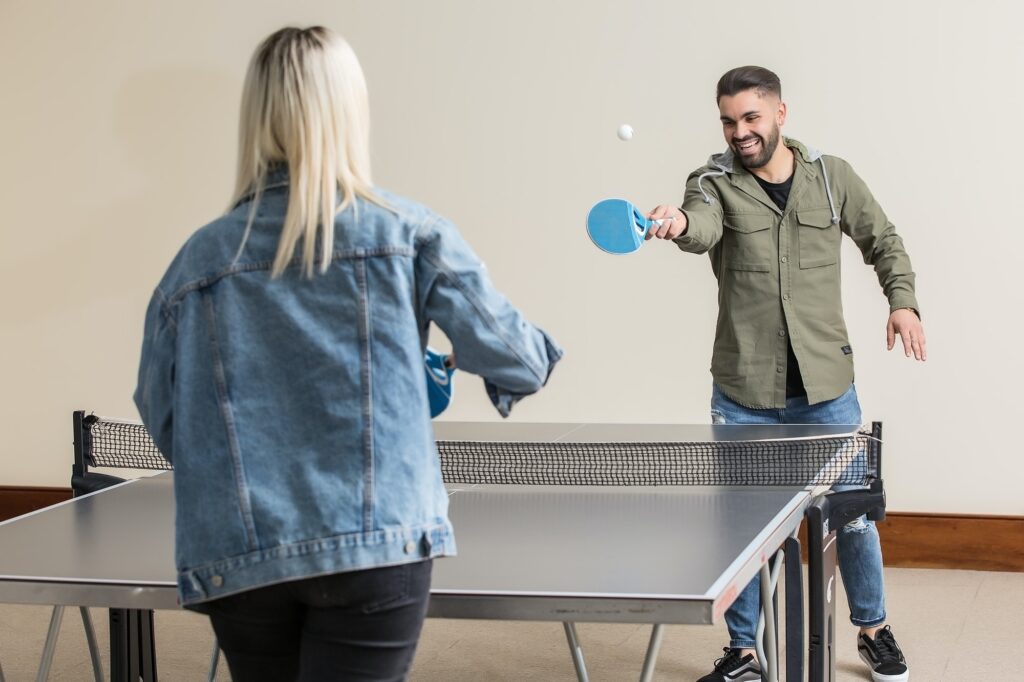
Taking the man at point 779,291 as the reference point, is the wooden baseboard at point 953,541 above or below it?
below

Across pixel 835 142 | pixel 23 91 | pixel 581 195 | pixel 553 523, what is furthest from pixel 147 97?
pixel 553 523

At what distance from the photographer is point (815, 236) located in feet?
11.9

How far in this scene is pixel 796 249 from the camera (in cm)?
360

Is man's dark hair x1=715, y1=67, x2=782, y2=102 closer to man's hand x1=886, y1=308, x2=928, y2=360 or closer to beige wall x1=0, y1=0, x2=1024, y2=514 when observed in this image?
man's hand x1=886, y1=308, x2=928, y2=360

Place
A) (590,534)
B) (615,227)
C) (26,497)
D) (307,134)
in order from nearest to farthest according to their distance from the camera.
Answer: (307,134)
(590,534)
(615,227)
(26,497)

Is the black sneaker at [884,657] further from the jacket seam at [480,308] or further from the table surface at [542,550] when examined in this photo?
the jacket seam at [480,308]

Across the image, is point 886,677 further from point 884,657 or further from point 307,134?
point 307,134

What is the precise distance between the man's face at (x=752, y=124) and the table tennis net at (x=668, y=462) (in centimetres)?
94

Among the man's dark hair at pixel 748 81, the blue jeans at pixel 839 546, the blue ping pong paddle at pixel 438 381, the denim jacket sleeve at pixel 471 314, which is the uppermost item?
the man's dark hair at pixel 748 81

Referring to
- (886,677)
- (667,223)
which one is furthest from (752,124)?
(886,677)

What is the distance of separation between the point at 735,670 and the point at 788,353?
0.92m

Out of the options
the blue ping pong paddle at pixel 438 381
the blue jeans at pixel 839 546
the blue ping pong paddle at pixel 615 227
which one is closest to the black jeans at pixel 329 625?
the blue ping pong paddle at pixel 438 381

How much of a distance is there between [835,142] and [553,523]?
3.02 metres

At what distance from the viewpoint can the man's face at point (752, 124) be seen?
3.56 m
